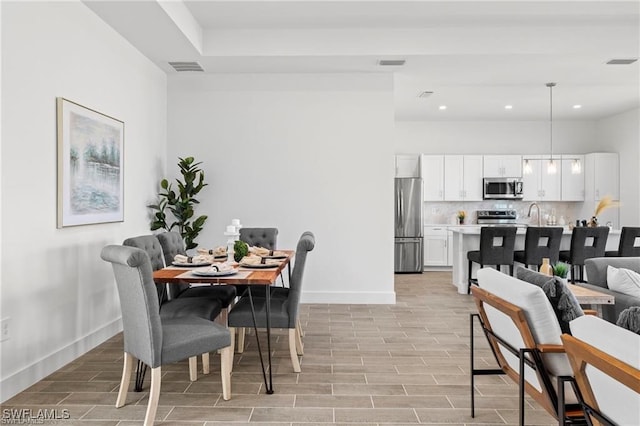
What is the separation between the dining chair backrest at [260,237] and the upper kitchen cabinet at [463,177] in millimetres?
4878

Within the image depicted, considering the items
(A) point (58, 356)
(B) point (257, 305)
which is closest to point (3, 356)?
(A) point (58, 356)

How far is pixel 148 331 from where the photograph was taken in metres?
2.49

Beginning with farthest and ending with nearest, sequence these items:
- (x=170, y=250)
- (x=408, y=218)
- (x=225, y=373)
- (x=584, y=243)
Result: (x=408, y=218) < (x=584, y=243) < (x=170, y=250) < (x=225, y=373)

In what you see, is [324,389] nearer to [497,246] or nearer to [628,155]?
[497,246]

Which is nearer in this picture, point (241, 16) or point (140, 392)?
point (140, 392)

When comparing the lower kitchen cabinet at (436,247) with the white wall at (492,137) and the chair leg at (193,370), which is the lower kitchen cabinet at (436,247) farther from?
the chair leg at (193,370)

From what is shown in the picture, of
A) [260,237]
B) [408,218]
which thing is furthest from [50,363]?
[408,218]

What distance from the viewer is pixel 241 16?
4.60 metres

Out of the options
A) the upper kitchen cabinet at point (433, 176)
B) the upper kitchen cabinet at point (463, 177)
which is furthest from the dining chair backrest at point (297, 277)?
the upper kitchen cabinet at point (463, 177)

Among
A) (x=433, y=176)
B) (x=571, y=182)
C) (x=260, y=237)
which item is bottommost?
(x=260, y=237)

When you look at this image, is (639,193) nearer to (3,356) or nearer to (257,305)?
(257,305)

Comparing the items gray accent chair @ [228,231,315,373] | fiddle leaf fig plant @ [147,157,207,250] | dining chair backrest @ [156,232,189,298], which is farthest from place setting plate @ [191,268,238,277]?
fiddle leaf fig plant @ [147,157,207,250]

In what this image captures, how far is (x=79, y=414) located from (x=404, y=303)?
12.9ft

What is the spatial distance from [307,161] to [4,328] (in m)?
3.61
